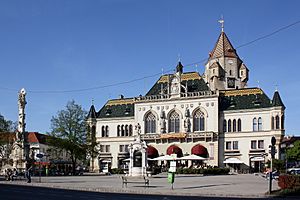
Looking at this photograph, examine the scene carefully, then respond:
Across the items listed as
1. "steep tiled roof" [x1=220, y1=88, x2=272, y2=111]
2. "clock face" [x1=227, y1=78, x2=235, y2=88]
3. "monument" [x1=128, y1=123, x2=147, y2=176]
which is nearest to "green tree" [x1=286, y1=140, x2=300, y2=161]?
"steep tiled roof" [x1=220, y1=88, x2=272, y2=111]

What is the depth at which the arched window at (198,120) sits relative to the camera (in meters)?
87.5

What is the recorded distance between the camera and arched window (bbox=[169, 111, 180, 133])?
295ft

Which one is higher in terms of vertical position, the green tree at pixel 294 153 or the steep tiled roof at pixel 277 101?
the steep tiled roof at pixel 277 101

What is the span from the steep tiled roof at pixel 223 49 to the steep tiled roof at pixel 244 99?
1451 centimetres

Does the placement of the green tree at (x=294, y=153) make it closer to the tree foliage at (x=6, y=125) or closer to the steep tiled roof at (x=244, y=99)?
the steep tiled roof at (x=244, y=99)

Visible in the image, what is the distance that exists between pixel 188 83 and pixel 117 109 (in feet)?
58.1

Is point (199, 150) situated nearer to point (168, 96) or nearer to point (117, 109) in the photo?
point (168, 96)

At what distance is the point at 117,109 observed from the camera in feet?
331

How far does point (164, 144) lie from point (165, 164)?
14.9 feet

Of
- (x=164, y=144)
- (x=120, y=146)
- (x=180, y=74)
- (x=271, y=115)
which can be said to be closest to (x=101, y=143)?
(x=120, y=146)

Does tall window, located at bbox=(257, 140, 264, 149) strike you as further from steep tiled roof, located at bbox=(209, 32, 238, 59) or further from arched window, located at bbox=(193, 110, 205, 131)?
steep tiled roof, located at bbox=(209, 32, 238, 59)

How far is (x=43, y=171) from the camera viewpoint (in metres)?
65.7

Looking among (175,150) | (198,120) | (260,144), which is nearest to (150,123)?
(175,150)

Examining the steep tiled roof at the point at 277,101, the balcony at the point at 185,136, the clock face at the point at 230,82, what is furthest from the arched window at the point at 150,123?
the steep tiled roof at the point at 277,101
